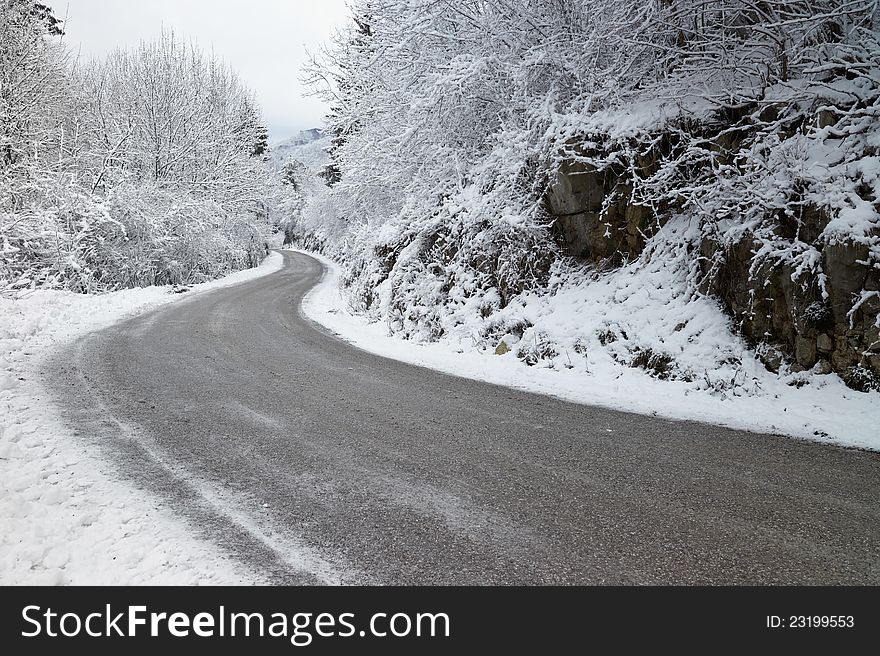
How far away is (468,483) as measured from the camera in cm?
390

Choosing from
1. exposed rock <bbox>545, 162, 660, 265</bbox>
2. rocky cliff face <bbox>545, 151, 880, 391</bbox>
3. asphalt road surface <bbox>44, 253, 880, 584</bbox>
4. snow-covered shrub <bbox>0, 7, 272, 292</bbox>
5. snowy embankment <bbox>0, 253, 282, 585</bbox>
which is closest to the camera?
snowy embankment <bbox>0, 253, 282, 585</bbox>

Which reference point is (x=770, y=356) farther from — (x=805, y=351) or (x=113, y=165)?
(x=113, y=165)

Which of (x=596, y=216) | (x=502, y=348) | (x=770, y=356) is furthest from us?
(x=596, y=216)

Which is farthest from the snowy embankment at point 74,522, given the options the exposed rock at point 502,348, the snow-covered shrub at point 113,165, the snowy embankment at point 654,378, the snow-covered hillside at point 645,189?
the snow-covered shrub at point 113,165

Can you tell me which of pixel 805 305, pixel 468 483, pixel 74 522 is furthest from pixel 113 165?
pixel 805 305

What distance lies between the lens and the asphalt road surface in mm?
2875

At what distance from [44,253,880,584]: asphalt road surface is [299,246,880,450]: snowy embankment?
0.49m

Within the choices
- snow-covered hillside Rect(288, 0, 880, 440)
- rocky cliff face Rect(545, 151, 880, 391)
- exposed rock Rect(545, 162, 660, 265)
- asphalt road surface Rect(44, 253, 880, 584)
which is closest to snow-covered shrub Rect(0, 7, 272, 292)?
snow-covered hillside Rect(288, 0, 880, 440)

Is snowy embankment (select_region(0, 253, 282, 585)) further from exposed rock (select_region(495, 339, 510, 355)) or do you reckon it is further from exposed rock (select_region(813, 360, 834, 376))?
exposed rock (select_region(813, 360, 834, 376))

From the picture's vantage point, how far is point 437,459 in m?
4.36

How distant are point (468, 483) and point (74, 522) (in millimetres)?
2498

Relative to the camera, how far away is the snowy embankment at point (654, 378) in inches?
212

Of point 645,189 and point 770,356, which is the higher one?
point 645,189

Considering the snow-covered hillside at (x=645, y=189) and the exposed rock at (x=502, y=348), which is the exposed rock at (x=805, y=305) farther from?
the exposed rock at (x=502, y=348)
